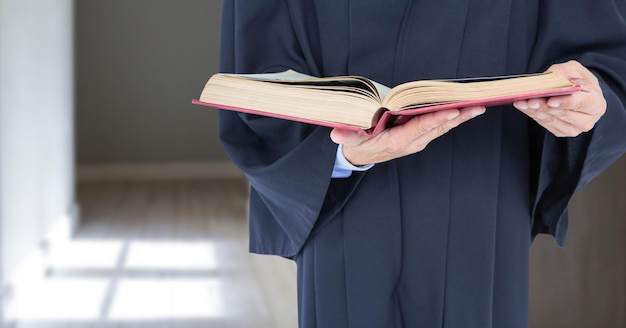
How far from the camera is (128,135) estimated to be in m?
7.65

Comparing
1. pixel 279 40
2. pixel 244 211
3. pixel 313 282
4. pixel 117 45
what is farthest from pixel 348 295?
pixel 117 45

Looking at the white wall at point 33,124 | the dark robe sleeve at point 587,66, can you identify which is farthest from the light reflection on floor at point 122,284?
the dark robe sleeve at point 587,66

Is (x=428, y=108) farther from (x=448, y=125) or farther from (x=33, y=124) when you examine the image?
(x=33, y=124)

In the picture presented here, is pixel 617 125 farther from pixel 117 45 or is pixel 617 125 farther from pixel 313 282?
pixel 117 45

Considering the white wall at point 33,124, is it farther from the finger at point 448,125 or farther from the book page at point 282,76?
the finger at point 448,125

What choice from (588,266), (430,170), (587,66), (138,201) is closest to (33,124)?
(138,201)

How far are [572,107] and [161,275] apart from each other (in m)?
3.50

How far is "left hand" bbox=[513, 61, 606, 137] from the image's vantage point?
2.65 feet

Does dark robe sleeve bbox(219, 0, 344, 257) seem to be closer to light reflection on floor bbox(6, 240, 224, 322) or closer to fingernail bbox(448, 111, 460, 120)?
fingernail bbox(448, 111, 460, 120)

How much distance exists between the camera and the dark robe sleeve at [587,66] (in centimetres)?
93

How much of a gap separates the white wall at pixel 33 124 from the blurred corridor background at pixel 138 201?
1 cm

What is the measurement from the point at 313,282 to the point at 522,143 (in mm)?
298

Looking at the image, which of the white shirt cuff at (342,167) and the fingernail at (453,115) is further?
the white shirt cuff at (342,167)

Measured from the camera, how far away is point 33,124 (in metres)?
4.04
